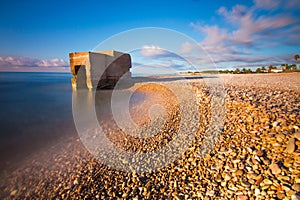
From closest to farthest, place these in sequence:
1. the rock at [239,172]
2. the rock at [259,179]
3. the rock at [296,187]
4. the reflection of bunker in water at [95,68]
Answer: the rock at [296,187] < the rock at [259,179] < the rock at [239,172] < the reflection of bunker in water at [95,68]

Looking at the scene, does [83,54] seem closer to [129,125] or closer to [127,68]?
[127,68]

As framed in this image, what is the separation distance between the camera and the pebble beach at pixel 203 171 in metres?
2.83

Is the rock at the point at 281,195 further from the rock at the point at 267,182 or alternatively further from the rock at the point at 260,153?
the rock at the point at 260,153

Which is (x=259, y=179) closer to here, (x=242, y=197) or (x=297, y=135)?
(x=242, y=197)

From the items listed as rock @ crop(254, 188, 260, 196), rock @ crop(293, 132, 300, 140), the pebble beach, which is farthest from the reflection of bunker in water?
rock @ crop(254, 188, 260, 196)

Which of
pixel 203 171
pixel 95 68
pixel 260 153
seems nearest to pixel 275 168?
pixel 260 153

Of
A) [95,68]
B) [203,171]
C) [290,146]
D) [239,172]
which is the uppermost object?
[95,68]

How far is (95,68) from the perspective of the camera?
67.8 ft

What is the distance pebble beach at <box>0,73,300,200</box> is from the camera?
9.29 ft

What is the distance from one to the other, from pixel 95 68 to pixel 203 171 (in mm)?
19947

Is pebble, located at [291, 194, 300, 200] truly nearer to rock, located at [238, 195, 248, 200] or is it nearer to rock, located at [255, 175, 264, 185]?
rock, located at [255, 175, 264, 185]

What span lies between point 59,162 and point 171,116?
14.1ft

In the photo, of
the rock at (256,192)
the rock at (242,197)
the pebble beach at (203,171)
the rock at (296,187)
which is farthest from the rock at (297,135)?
the rock at (242,197)

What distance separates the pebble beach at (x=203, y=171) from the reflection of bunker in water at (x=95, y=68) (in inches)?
658
